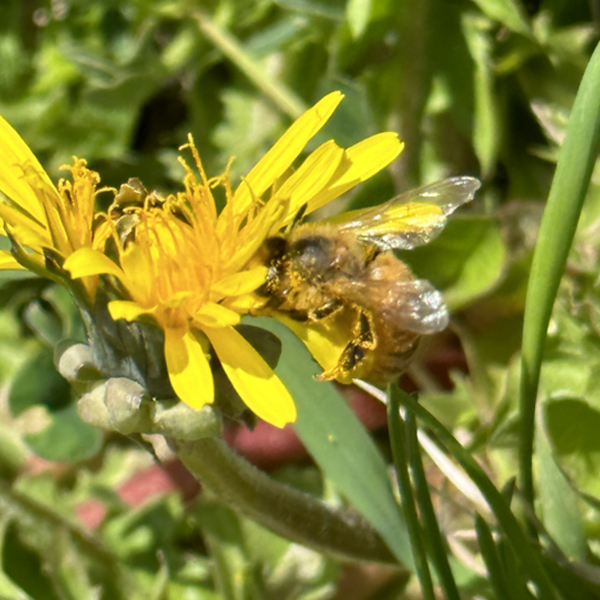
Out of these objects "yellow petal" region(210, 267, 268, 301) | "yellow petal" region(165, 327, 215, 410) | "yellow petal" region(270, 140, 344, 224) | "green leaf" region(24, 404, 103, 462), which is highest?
"yellow petal" region(270, 140, 344, 224)

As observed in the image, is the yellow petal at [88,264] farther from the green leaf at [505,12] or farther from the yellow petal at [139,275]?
the green leaf at [505,12]

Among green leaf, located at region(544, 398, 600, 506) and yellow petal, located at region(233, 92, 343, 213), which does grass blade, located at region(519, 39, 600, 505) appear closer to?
green leaf, located at region(544, 398, 600, 506)

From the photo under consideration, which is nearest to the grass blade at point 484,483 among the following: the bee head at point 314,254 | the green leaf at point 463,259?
the bee head at point 314,254

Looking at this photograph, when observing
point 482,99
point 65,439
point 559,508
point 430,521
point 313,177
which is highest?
point 313,177

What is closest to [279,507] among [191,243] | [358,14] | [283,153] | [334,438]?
[334,438]

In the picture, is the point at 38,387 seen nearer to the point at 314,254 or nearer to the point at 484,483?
the point at 314,254

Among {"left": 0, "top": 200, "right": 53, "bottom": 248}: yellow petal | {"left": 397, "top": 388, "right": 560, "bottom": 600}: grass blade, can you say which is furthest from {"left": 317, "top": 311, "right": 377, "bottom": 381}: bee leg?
{"left": 0, "top": 200, "right": 53, "bottom": 248}: yellow petal

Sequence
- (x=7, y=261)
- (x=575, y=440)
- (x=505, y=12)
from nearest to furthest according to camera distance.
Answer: (x=7, y=261) < (x=575, y=440) < (x=505, y=12)
